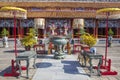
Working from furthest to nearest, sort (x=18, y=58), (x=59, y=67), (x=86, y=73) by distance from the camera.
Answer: (x=59, y=67), (x=86, y=73), (x=18, y=58)

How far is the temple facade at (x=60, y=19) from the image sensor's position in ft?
96.1

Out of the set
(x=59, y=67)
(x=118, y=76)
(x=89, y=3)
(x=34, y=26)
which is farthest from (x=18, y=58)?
(x=89, y=3)

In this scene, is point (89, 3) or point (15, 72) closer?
point (15, 72)

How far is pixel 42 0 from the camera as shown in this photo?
32.6 metres

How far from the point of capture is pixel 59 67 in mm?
12305

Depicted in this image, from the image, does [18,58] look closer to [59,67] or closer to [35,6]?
[59,67]

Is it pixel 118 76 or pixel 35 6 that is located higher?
pixel 35 6

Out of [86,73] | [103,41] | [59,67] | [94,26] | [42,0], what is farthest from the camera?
[42,0]

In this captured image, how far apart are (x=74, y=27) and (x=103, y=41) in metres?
3.63

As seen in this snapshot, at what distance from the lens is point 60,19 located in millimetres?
30047

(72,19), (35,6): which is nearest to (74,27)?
(72,19)

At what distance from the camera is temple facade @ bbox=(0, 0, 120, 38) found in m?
29.3

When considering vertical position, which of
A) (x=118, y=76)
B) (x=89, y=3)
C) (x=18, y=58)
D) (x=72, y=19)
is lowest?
(x=118, y=76)

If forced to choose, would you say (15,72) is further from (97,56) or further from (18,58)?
(97,56)
